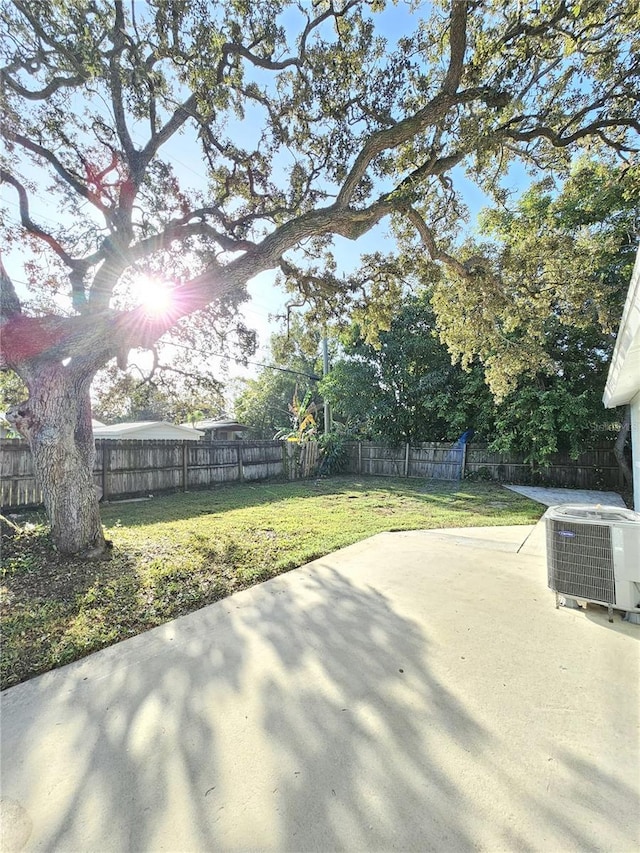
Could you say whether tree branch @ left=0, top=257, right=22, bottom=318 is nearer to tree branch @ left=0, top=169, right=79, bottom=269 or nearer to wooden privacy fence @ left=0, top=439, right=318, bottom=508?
tree branch @ left=0, top=169, right=79, bottom=269

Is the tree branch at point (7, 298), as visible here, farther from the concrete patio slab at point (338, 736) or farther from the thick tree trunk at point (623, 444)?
the thick tree trunk at point (623, 444)

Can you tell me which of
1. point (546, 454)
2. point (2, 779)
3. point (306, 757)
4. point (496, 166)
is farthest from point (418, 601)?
point (546, 454)

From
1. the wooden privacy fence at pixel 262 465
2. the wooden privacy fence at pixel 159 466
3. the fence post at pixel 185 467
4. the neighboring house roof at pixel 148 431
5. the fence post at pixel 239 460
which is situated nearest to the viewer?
the wooden privacy fence at pixel 159 466

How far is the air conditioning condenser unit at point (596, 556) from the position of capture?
2828 mm

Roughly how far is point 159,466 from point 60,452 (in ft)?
17.3

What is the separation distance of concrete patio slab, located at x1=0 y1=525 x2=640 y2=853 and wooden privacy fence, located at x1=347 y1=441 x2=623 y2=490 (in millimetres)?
10320

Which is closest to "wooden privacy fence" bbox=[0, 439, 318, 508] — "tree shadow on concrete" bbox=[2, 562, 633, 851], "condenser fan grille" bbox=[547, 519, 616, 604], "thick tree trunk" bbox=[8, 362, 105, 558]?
"thick tree trunk" bbox=[8, 362, 105, 558]

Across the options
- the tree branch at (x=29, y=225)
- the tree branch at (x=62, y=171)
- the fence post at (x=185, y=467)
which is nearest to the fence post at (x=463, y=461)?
the fence post at (x=185, y=467)

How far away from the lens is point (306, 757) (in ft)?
5.44

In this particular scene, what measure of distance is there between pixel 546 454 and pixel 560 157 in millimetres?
8184

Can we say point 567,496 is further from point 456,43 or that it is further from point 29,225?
point 29,225

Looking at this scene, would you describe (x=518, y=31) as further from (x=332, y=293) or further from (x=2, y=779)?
(x=2, y=779)

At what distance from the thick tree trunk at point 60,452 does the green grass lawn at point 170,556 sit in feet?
1.00

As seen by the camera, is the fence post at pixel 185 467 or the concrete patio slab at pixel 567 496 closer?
the concrete patio slab at pixel 567 496
